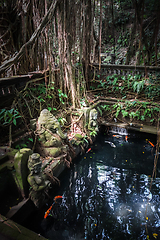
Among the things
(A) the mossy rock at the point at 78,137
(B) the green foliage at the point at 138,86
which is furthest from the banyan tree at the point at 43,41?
(B) the green foliage at the point at 138,86

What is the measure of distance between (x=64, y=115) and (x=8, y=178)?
9.80 feet

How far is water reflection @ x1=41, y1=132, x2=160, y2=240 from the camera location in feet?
9.71

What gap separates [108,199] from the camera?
3.61 metres

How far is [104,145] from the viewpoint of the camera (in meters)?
5.69

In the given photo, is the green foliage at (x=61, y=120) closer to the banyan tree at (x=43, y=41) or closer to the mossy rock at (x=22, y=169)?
the banyan tree at (x=43, y=41)

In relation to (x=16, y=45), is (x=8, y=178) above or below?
below

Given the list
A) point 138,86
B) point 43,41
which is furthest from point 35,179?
point 138,86

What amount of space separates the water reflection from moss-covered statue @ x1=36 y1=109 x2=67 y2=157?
0.81 metres

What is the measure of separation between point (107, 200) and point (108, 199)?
0.04 meters

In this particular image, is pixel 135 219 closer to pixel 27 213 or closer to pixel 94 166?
pixel 94 166

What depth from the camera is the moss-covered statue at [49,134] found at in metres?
4.16

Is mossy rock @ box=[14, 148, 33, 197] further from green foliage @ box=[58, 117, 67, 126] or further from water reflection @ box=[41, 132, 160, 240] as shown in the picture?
green foliage @ box=[58, 117, 67, 126]

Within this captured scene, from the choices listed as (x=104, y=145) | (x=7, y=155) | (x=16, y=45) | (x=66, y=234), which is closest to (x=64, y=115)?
(x=104, y=145)

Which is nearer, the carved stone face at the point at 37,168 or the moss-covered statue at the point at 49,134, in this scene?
the carved stone face at the point at 37,168
